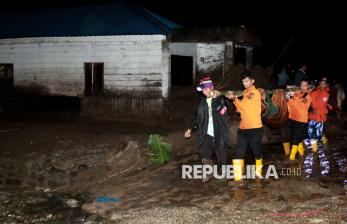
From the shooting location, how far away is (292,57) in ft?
107

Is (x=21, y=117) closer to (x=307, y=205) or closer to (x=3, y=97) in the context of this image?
(x=3, y=97)

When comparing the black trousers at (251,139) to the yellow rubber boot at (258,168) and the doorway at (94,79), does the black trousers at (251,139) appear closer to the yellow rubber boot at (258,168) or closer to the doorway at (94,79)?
the yellow rubber boot at (258,168)

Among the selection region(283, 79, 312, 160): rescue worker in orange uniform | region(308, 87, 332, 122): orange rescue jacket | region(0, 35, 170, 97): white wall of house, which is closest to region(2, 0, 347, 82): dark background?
region(0, 35, 170, 97): white wall of house

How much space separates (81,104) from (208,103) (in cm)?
1032

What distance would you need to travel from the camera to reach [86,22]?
1686cm

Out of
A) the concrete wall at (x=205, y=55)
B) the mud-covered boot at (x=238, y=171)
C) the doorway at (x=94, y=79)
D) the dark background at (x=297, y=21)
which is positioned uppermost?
the dark background at (x=297, y=21)

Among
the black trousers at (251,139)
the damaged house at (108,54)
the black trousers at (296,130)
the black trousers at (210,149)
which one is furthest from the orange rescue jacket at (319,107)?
the damaged house at (108,54)

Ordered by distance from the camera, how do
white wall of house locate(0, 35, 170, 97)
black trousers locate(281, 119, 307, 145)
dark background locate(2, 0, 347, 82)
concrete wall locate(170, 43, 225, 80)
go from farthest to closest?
dark background locate(2, 0, 347, 82), concrete wall locate(170, 43, 225, 80), white wall of house locate(0, 35, 170, 97), black trousers locate(281, 119, 307, 145)

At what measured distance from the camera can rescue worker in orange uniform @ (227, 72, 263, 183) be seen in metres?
6.64

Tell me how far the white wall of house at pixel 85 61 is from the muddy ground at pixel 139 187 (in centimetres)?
456

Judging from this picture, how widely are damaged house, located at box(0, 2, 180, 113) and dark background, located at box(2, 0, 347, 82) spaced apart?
407 inches

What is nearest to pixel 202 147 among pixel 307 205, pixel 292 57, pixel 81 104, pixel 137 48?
pixel 307 205

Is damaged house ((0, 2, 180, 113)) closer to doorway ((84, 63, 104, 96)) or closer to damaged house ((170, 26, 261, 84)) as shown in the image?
doorway ((84, 63, 104, 96))

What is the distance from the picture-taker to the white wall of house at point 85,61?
15.1 metres
